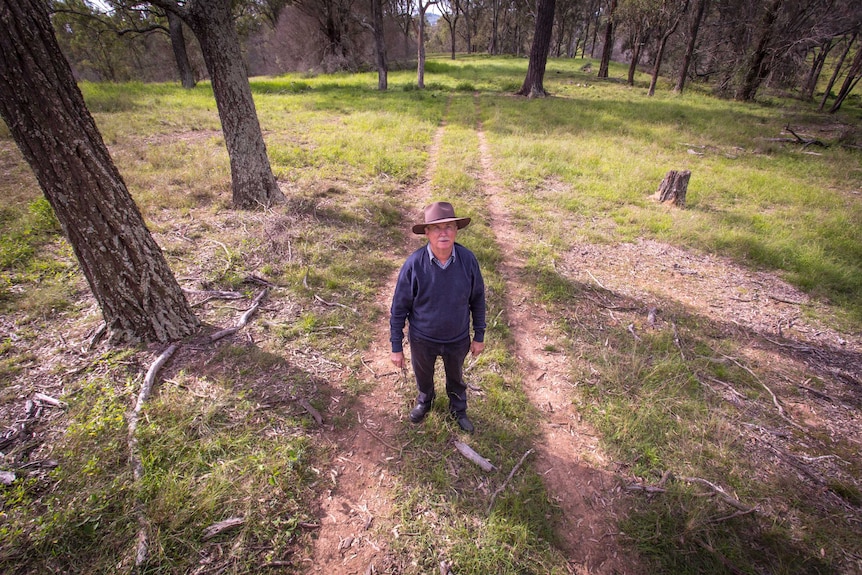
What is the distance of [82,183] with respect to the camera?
3.03 metres

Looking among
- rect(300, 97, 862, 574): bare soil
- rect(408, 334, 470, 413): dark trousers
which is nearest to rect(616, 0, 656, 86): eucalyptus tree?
rect(300, 97, 862, 574): bare soil

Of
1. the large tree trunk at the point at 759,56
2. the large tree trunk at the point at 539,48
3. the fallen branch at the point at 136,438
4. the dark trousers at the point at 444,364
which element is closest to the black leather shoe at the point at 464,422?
the dark trousers at the point at 444,364

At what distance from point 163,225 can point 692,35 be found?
3010cm

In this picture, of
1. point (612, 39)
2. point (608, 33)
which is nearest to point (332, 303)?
point (608, 33)

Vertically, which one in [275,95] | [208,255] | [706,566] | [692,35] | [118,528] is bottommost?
[706,566]

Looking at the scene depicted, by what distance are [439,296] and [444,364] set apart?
72cm

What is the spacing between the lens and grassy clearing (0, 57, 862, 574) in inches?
95.9

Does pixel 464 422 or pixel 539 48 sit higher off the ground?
pixel 539 48

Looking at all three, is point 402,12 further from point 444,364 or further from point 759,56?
point 444,364

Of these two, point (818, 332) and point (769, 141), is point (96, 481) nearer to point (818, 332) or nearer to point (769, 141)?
point (818, 332)

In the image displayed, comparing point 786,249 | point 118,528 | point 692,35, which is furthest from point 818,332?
point 692,35

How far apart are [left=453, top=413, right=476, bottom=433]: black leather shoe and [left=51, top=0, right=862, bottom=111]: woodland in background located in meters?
17.0

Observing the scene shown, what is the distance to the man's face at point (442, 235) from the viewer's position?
253 centimetres

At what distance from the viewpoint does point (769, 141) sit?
539 inches
